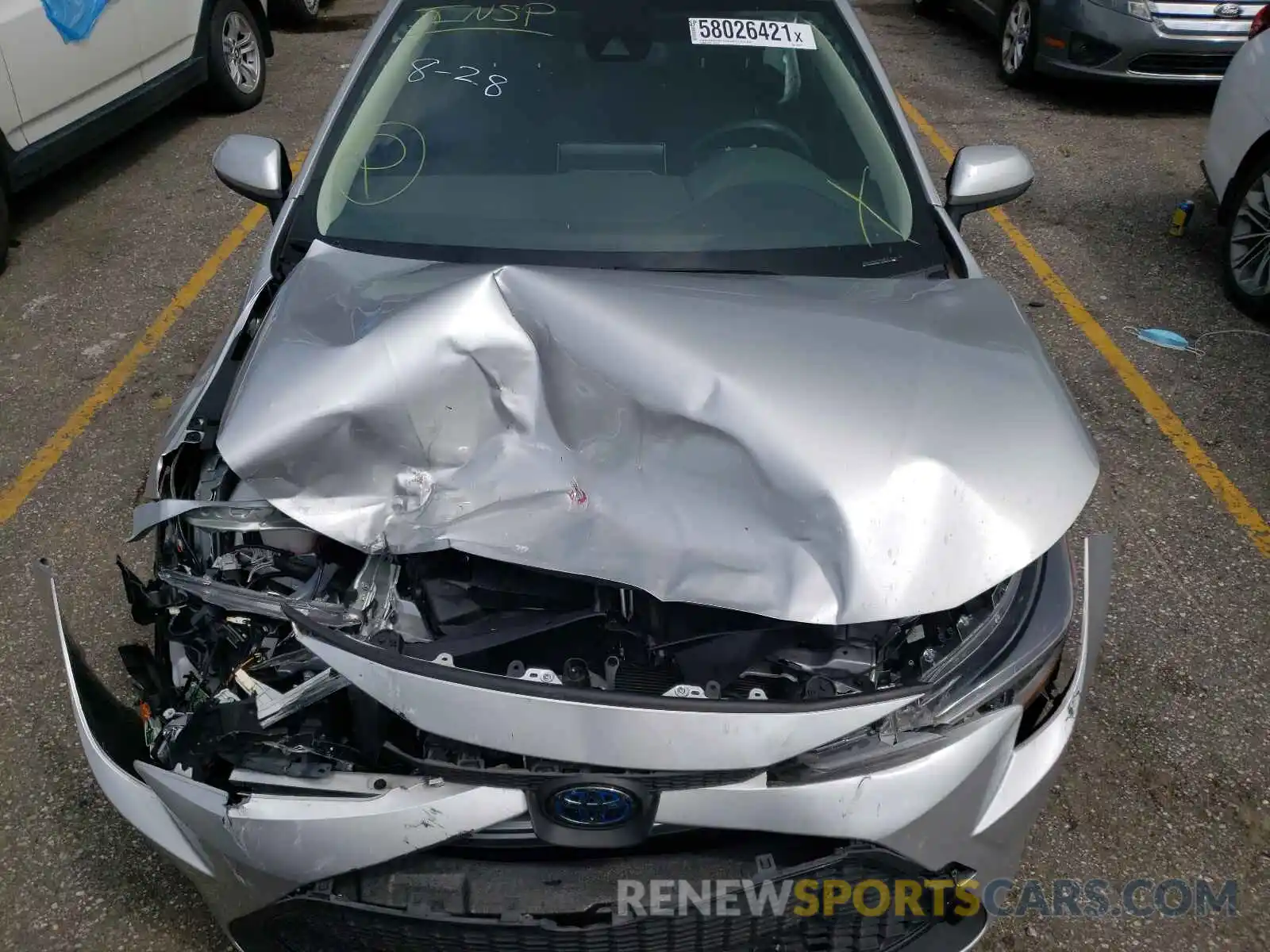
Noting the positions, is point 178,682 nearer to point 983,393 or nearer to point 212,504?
point 212,504

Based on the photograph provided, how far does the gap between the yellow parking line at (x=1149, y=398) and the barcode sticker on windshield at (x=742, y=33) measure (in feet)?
7.44

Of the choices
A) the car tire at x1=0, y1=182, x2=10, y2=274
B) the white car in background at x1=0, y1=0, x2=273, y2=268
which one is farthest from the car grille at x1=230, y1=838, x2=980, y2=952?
the white car in background at x1=0, y1=0, x2=273, y2=268

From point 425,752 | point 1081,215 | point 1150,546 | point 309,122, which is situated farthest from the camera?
point 309,122

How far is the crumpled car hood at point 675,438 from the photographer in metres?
1.82

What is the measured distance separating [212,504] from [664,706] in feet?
3.37

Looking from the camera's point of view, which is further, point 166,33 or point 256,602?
point 166,33

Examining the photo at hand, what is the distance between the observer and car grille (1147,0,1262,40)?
6.76 meters

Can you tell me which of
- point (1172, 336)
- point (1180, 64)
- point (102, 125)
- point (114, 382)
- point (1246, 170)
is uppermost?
point (1246, 170)

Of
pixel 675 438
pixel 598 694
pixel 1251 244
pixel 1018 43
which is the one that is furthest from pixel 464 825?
pixel 1018 43

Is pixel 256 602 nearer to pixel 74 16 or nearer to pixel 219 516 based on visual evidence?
pixel 219 516

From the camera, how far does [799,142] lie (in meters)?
2.87

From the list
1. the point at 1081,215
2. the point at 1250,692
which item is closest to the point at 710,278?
the point at 1250,692

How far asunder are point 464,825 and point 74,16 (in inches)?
222

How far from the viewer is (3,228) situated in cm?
527
